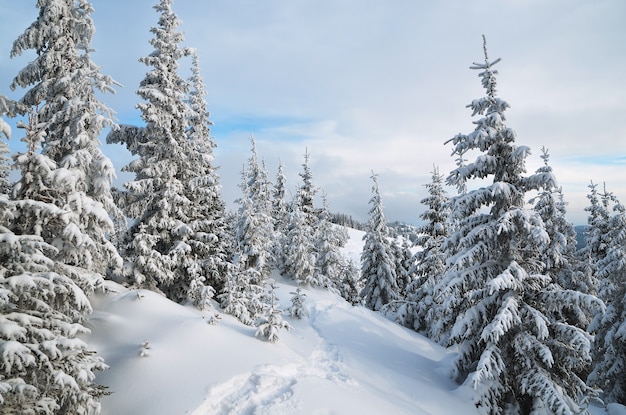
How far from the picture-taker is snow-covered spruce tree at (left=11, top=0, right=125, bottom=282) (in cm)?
1018

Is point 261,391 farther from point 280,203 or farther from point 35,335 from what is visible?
point 280,203

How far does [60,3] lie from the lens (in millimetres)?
13227

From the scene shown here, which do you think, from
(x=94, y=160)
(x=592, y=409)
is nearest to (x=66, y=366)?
(x=94, y=160)

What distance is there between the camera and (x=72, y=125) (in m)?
11.9

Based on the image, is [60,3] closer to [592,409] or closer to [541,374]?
[541,374]

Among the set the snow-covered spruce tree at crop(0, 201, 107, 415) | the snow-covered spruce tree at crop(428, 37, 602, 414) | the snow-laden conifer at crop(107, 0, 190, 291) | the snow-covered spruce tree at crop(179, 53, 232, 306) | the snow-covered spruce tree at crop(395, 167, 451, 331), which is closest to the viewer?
the snow-covered spruce tree at crop(0, 201, 107, 415)

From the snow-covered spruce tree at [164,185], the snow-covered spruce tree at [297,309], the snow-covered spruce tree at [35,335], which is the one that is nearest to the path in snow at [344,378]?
the snow-covered spruce tree at [297,309]

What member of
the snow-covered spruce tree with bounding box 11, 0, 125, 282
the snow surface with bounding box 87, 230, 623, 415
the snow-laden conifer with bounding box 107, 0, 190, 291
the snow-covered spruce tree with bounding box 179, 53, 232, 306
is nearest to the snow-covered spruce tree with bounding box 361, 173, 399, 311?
the snow surface with bounding box 87, 230, 623, 415

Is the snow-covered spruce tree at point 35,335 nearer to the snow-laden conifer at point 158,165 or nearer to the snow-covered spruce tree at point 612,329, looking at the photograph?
the snow-laden conifer at point 158,165

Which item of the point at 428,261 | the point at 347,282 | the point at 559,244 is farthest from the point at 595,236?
the point at 347,282

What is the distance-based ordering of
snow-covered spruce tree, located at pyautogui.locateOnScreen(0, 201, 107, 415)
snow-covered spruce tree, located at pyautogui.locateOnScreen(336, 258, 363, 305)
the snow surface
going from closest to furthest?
snow-covered spruce tree, located at pyautogui.locateOnScreen(0, 201, 107, 415)
the snow surface
snow-covered spruce tree, located at pyautogui.locateOnScreen(336, 258, 363, 305)

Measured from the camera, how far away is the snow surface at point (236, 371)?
33.4ft

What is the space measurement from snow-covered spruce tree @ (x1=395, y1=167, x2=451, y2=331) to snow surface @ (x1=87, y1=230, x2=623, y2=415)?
833cm

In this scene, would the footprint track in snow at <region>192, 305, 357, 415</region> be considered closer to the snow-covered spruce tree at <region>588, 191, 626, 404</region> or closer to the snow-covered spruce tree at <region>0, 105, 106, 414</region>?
the snow-covered spruce tree at <region>0, 105, 106, 414</region>
